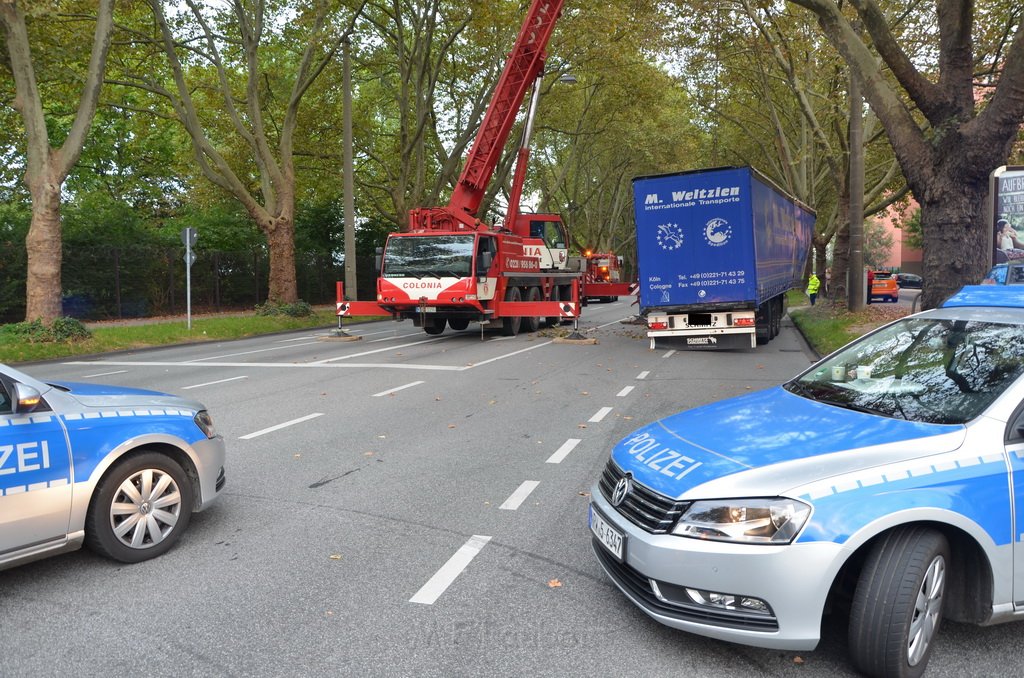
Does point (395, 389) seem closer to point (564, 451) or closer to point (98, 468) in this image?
point (564, 451)

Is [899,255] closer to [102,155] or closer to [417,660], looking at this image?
[102,155]

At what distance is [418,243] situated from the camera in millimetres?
18141

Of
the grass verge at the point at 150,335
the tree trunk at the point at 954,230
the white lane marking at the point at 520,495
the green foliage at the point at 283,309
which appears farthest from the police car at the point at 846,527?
the green foliage at the point at 283,309

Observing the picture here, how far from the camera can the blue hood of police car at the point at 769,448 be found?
9.98ft

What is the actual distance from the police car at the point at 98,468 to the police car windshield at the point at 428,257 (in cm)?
1299

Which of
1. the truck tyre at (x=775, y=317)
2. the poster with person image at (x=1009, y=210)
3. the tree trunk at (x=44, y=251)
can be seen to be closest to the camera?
the tree trunk at (x=44, y=251)

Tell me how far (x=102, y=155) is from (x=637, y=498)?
3537 cm

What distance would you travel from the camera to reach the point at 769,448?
10.8ft

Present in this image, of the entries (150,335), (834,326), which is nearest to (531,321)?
(834,326)

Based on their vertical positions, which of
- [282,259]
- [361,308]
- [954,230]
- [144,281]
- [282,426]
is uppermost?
[282,259]

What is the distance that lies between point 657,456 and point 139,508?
2943 millimetres

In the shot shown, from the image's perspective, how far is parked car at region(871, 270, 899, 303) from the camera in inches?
1415

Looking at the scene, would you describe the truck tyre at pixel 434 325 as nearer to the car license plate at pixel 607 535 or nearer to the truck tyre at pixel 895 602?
the car license plate at pixel 607 535

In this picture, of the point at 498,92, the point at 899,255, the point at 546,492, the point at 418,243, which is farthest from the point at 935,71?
the point at 899,255
